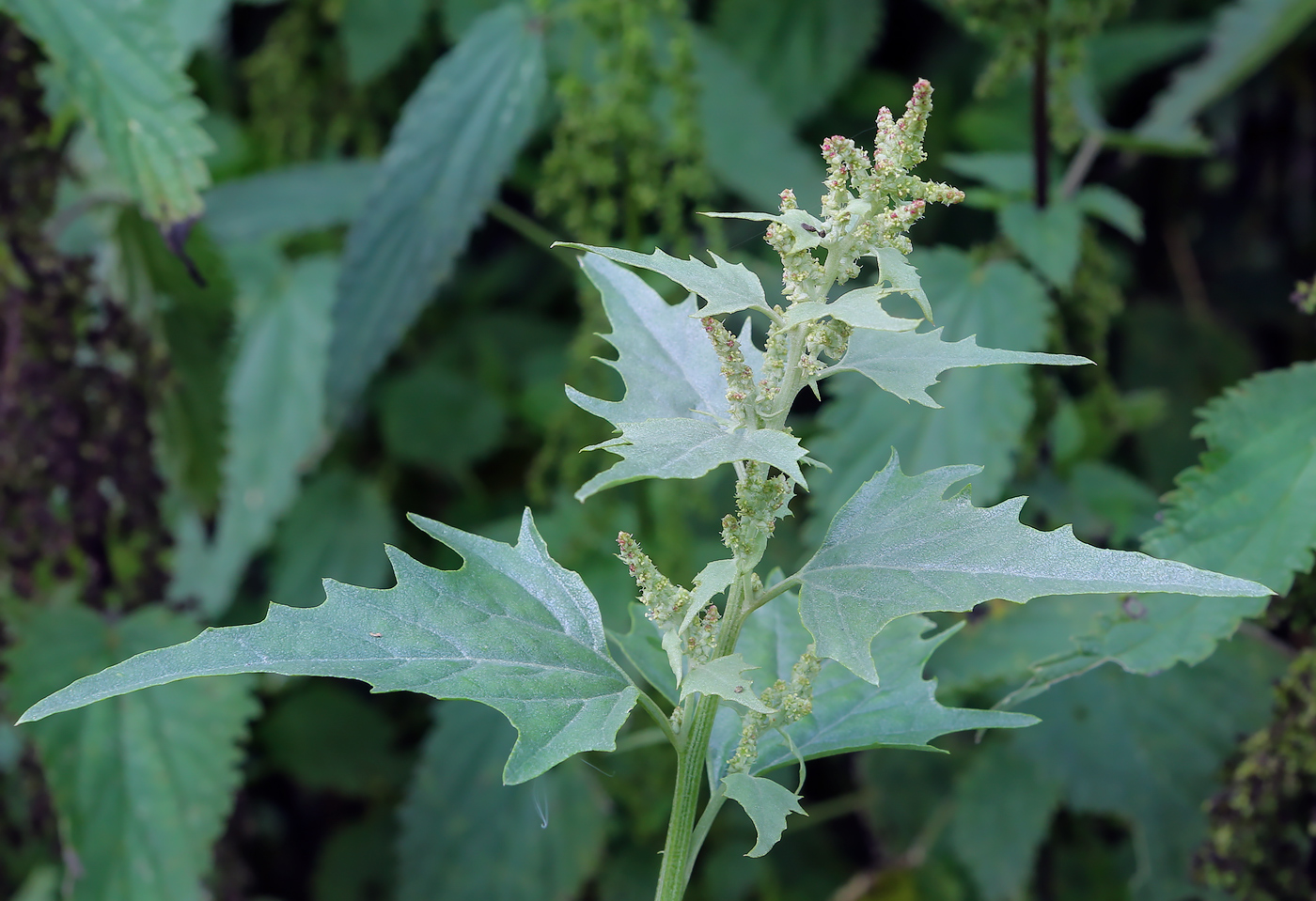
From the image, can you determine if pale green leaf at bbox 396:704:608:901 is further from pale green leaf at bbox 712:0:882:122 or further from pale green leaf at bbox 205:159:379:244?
pale green leaf at bbox 712:0:882:122

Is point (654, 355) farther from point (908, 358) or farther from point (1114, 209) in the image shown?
point (1114, 209)

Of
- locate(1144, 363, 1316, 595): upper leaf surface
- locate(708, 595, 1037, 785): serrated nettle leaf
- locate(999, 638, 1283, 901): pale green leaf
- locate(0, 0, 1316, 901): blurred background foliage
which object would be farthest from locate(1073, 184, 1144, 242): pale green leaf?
locate(708, 595, 1037, 785): serrated nettle leaf

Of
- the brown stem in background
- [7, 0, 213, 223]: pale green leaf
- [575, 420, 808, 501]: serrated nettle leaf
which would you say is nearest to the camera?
[575, 420, 808, 501]: serrated nettle leaf

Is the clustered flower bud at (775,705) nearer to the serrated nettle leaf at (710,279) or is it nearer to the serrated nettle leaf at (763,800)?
the serrated nettle leaf at (763,800)

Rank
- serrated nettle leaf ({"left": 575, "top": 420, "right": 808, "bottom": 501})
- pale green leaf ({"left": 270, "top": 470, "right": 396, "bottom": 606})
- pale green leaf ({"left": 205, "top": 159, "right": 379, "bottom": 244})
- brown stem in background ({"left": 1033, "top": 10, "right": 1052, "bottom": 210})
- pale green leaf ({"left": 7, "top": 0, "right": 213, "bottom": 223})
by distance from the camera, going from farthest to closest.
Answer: pale green leaf ({"left": 270, "top": 470, "right": 396, "bottom": 606}), pale green leaf ({"left": 205, "top": 159, "right": 379, "bottom": 244}), brown stem in background ({"left": 1033, "top": 10, "right": 1052, "bottom": 210}), pale green leaf ({"left": 7, "top": 0, "right": 213, "bottom": 223}), serrated nettle leaf ({"left": 575, "top": 420, "right": 808, "bottom": 501})

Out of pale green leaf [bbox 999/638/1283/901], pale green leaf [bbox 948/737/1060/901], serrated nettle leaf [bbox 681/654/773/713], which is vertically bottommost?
pale green leaf [bbox 948/737/1060/901]

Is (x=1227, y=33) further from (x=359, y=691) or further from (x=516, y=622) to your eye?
(x=359, y=691)
